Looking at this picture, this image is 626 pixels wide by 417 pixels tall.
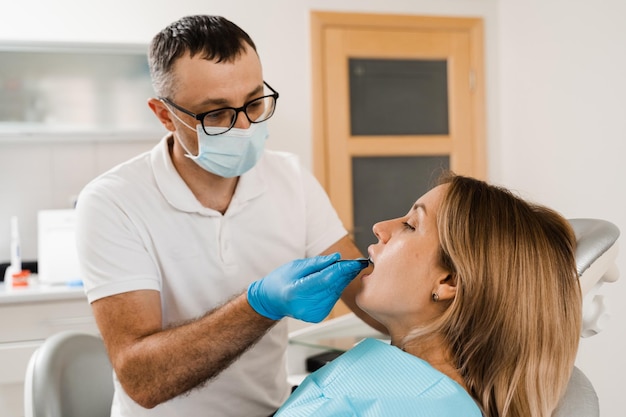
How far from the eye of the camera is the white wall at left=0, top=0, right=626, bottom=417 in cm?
301

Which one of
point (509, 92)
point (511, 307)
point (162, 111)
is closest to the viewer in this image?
point (511, 307)

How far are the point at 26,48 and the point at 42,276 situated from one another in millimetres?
982

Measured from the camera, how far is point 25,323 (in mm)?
2604

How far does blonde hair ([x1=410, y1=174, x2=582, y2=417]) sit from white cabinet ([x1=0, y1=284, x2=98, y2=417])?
1.82 metres

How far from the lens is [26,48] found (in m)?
3.01

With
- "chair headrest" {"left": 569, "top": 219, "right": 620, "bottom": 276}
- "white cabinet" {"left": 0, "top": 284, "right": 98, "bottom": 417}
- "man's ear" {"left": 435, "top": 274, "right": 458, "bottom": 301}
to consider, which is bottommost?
"white cabinet" {"left": 0, "top": 284, "right": 98, "bottom": 417}

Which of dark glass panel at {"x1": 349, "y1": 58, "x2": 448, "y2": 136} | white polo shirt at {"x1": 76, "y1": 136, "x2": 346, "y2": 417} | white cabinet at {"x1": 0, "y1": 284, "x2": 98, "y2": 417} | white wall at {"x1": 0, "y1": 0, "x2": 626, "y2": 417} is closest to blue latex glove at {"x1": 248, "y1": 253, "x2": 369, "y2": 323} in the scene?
white polo shirt at {"x1": 76, "y1": 136, "x2": 346, "y2": 417}

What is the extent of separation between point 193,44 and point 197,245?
0.42 m

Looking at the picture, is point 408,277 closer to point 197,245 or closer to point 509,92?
point 197,245

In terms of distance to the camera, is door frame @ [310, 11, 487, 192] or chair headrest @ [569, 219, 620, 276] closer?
chair headrest @ [569, 219, 620, 276]

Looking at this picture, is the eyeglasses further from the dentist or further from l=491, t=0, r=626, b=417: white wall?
l=491, t=0, r=626, b=417: white wall

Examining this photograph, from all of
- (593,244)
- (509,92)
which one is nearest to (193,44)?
(593,244)

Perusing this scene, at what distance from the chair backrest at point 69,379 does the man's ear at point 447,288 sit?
2.50ft

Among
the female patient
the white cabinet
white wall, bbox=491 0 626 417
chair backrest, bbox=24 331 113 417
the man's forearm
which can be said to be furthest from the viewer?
white wall, bbox=491 0 626 417
